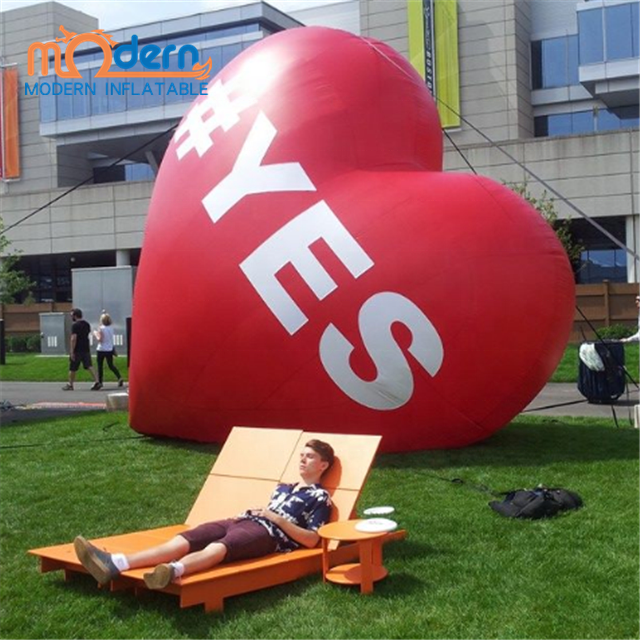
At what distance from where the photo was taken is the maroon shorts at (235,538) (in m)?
5.27

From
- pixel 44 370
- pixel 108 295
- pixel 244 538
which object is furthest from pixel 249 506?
pixel 108 295

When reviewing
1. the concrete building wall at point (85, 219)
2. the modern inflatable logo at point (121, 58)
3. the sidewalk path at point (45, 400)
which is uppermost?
the modern inflatable logo at point (121, 58)

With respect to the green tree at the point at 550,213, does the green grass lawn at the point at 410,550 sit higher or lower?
lower

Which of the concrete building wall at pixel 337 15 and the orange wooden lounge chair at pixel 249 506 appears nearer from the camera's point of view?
the orange wooden lounge chair at pixel 249 506

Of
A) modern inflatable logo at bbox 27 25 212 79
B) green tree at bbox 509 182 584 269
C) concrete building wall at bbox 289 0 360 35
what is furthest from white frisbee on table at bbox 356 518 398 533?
modern inflatable logo at bbox 27 25 212 79

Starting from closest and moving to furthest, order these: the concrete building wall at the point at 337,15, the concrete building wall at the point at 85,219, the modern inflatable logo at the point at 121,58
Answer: the concrete building wall at the point at 85,219, the concrete building wall at the point at 337,15, the modern inflatable logo at the point at 121,58

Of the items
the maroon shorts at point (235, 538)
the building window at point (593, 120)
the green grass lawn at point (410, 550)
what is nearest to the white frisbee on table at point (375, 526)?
the green grass lawn at point (410, 550)

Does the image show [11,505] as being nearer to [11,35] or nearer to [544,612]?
[544,612]

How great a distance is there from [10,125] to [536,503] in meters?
50.9

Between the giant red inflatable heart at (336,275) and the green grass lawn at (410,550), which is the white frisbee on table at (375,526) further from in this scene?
the giant red inflatable heart at (336,275)

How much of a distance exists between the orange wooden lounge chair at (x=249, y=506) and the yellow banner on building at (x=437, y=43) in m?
36.3

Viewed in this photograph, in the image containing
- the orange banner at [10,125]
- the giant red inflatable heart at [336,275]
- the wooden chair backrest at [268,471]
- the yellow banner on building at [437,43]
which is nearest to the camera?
the wooden chair backrest at [268,471]

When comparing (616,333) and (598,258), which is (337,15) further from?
(616,333)

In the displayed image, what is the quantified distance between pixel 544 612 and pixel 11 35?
184 feet
